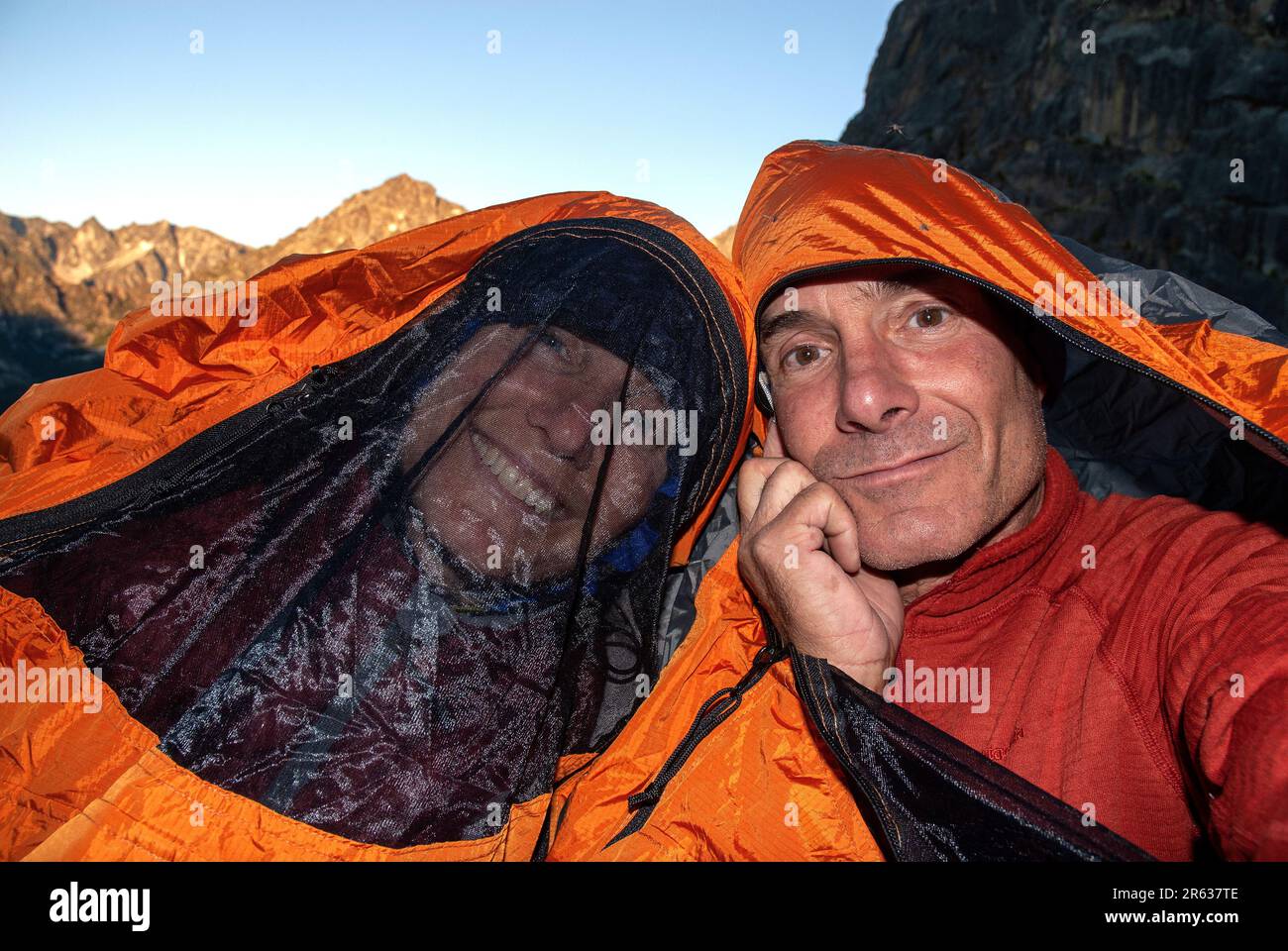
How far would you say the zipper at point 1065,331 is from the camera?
1816mm

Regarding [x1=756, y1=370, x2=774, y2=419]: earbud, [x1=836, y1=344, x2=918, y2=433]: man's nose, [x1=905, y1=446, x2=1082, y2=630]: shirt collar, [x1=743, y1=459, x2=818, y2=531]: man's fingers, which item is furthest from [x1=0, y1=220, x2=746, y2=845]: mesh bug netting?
[x1=905, y1=446, x2=1082, y2=630]: shirt collar

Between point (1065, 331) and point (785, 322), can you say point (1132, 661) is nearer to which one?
point (1065, 331)

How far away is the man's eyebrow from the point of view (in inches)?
90.7

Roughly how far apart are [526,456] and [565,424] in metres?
0.12

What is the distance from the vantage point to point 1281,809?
1353mm

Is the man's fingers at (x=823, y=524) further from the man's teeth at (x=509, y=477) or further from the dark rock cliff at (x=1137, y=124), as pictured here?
the dark rock cliff at (x=1137, y=124)

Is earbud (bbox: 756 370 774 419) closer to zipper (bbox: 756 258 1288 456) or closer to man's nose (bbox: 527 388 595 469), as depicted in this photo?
zipper (bbox: 756 258 1288 456)

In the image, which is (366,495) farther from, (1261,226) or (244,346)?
(1261,226)

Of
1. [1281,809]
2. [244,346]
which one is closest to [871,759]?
[1281,809]

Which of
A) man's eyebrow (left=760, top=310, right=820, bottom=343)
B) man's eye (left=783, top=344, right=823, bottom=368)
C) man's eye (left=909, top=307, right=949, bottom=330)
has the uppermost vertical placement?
man's eye (left=909, top=307, right=949, bottom=330)

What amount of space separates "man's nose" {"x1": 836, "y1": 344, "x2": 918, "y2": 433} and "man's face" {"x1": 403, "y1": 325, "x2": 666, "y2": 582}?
1.93ft

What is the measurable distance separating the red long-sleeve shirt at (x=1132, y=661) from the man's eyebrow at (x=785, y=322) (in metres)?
0.88
